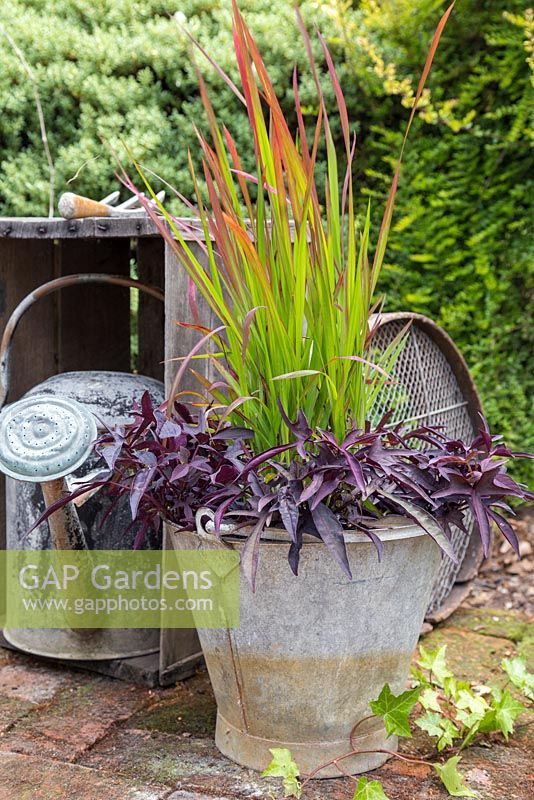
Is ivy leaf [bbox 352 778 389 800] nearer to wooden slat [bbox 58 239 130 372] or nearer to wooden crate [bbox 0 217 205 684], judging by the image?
wooden crate [bbox 0 217 205 684]

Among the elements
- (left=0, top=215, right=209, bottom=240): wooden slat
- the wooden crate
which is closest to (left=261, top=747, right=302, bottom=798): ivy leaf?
the wooden crate

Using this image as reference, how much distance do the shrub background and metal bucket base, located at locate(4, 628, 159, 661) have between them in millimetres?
1589

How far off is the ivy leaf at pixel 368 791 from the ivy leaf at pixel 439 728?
0.87 feet

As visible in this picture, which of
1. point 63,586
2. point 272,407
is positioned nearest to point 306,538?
point 272,407

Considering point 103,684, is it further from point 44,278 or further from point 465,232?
point 465,232

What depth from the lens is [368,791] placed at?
4.96 ft

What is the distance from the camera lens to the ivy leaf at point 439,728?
176 centimetres

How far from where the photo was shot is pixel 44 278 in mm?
2514

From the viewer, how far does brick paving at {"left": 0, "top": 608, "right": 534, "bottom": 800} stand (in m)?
1.64

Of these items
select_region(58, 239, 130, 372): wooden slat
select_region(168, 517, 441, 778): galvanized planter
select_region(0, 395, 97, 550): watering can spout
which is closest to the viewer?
select_region(168, 517, 441, 778): galvanized planter

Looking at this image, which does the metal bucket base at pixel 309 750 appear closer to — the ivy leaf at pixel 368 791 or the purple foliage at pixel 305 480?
the ivy leaf at pixel 368 791

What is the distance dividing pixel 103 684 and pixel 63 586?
0.27 m

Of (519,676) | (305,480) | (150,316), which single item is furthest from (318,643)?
(150,316)

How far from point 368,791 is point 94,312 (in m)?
1.65
